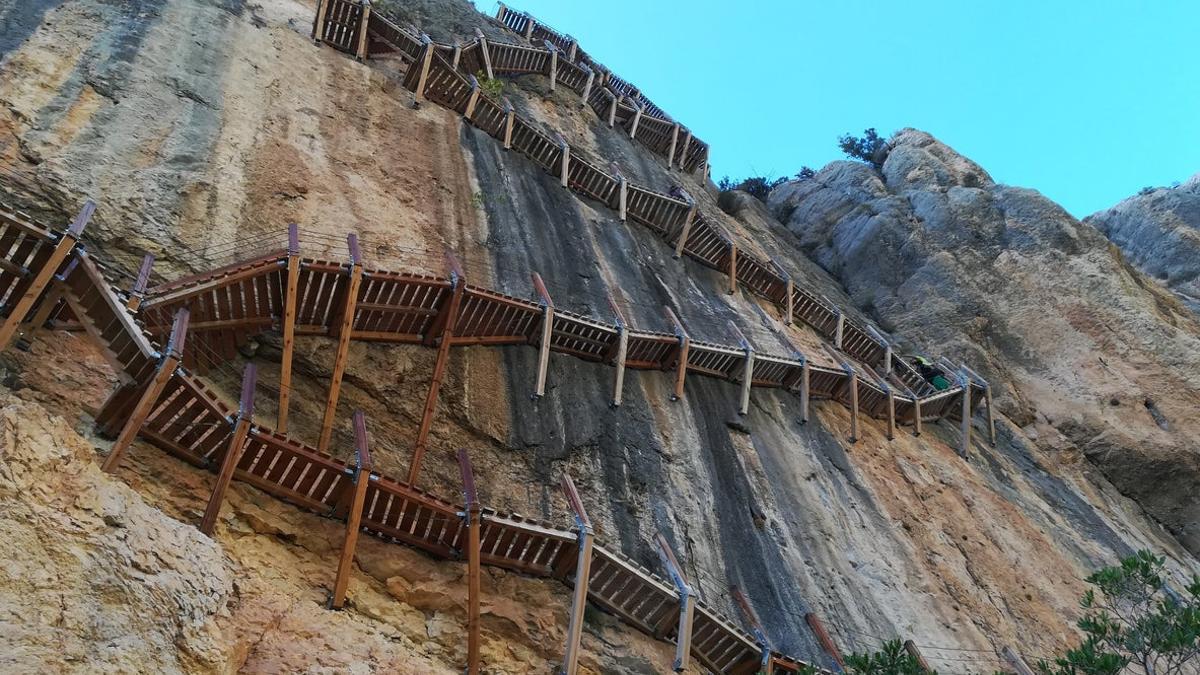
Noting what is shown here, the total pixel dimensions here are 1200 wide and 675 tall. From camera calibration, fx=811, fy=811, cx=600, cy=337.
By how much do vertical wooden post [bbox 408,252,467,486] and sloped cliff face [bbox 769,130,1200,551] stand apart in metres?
20.8

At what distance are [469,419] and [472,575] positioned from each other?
139 inches

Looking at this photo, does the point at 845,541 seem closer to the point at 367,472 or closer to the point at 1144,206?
the point at 367,472

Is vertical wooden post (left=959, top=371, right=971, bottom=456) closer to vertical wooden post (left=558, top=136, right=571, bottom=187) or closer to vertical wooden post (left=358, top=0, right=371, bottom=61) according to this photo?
vertical wooden post (left=558, top=136, right=571, bottom=187)

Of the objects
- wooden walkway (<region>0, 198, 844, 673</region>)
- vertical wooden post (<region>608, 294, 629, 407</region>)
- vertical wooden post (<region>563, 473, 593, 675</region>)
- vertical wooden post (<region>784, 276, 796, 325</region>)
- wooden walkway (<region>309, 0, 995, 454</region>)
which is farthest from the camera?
vertical wooden post (<region>784, 276, 796, 325</region>)

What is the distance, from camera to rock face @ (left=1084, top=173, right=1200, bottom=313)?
38.8 meters

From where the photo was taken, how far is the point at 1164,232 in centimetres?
4078

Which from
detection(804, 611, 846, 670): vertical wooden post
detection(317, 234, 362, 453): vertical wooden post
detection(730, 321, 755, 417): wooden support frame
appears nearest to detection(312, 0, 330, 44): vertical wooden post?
detection(317, 234, 362, 453): vertical wooden post

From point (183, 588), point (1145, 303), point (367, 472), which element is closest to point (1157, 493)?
point (1145, 303)

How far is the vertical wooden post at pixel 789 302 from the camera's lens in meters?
24.2

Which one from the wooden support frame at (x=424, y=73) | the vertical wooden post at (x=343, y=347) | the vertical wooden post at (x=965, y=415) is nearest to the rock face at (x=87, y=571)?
the vertical wooden post at (x=343, y=347)

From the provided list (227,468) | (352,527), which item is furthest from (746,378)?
(227,468)

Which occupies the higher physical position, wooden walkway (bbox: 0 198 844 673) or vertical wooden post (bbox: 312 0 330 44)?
vertical wooden post (bbox: 312 0 330 44)

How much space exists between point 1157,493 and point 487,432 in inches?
896

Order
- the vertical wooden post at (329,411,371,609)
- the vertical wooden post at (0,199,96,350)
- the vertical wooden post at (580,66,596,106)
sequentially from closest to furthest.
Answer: the vertical wooden post at (0,199,96,350) < the vertical wooden post at (329,411,371,609) < the vertical wooden post at (580,66,596,106)
